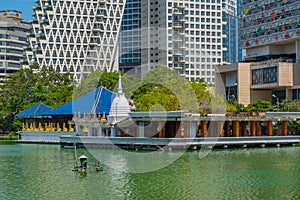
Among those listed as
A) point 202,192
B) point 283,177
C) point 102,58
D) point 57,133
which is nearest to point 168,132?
point 57,133

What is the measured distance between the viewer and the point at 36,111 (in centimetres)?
8100

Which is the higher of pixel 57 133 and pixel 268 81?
pixel 268 81

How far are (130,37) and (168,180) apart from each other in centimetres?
10248

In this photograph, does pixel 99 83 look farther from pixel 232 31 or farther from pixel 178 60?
pixel 232 31

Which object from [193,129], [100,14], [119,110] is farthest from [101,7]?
[193,129]

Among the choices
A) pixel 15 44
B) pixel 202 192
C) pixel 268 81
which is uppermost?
pixel 15 44

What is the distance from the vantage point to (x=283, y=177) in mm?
35906

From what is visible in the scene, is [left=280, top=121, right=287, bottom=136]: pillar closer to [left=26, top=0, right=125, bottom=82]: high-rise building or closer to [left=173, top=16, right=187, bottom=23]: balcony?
[left=173, top=16, right=187, bottom=23]: balcony

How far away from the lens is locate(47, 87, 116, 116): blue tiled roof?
69.5m

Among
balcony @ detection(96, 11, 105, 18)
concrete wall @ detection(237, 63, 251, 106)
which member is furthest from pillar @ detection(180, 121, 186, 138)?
balcony @ detection(96, 11, 105, 18)

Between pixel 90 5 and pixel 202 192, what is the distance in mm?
106109

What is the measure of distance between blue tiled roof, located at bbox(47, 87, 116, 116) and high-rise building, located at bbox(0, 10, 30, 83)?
6573 centimetres

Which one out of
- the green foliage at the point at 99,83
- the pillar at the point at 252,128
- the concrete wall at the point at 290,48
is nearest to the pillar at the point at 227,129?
the pillar at the point at 252,128

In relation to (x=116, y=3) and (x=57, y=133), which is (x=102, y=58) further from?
(x=57, y=133)
